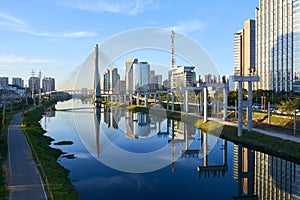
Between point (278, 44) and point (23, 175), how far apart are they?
90.7ft

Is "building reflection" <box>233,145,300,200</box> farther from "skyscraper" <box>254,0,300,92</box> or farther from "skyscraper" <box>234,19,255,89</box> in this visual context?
"skyscraper" <box>234,19,255,89</box>

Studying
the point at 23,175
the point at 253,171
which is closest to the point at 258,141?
the point at 253,171

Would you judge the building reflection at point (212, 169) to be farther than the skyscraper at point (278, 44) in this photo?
No

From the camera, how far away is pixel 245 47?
43.1 meters

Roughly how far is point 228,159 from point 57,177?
5.42 meters

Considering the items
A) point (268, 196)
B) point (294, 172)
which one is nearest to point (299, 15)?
point (294, 172)

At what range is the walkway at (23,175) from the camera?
433 cm

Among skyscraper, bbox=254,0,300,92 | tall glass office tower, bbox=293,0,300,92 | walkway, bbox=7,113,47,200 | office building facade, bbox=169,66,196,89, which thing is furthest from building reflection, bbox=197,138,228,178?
office building facade, bbox=169,66,196,89

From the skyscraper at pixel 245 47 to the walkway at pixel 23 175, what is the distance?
35.4 m

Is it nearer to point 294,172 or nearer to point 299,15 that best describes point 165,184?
point 294,172

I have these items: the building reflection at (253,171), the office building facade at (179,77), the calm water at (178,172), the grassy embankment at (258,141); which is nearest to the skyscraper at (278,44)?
the office building facade at (179,77)

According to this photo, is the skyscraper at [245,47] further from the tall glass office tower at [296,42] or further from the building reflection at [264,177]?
the building reflection at [264,177]

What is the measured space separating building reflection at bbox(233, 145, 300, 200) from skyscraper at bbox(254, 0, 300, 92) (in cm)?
1917

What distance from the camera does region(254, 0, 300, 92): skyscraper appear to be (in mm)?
25172
